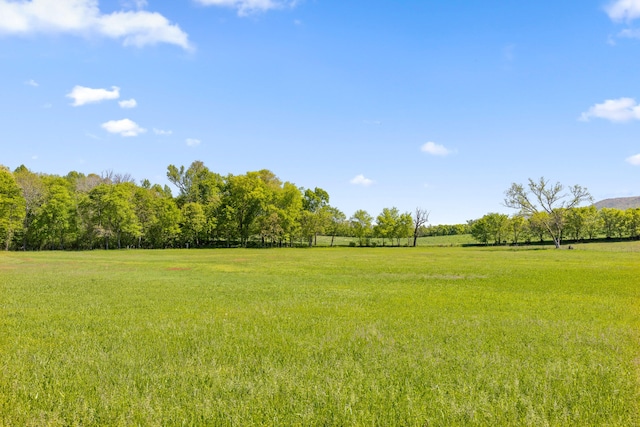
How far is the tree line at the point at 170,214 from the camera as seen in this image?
256 ft

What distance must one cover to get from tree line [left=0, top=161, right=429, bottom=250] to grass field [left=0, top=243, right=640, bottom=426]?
248 feet

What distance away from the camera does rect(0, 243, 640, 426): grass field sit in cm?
561

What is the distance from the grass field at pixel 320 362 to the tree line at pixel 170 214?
248 feet

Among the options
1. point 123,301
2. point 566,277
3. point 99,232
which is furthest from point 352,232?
point 123,301

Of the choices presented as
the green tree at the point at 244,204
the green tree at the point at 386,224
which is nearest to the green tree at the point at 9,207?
the green tree at the point at 244,204

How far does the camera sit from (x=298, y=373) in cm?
710

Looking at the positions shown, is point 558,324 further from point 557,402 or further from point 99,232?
point 99,232

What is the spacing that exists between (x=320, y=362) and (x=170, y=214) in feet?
298

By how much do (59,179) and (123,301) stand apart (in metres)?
92.3

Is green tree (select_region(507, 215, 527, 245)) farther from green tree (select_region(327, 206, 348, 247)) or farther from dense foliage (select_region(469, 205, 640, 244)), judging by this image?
green tree (select_region(327, 206, 348, 247))

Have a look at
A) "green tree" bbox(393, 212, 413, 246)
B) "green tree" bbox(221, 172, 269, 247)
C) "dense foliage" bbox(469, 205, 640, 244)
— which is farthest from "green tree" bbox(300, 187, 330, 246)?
"dense foliage" bbox(469, 205, 640, 244)

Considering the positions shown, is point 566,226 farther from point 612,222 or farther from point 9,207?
point 9,207

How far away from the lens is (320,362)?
7.80m

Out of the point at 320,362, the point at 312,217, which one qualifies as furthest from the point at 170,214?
the point at 320,362
